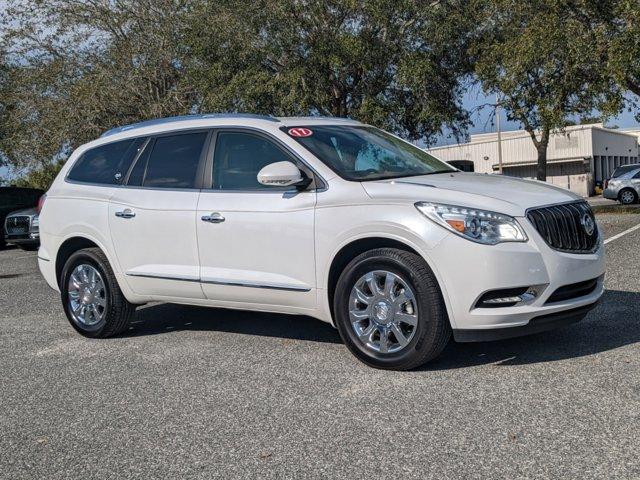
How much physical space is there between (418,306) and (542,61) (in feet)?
55.2

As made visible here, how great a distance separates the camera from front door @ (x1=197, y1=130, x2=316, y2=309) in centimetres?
543

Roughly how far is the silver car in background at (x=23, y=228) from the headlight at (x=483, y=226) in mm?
14419

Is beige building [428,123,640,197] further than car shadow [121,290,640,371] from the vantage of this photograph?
Yes

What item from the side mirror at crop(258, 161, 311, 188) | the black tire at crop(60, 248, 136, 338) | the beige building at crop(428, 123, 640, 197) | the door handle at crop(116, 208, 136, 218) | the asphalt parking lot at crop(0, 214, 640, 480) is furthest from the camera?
the beige building at crop(428, 123, 640, 197)

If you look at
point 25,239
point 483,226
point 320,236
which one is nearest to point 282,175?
point 320,236

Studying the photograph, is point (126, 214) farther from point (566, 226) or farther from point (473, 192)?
point (566, 226)

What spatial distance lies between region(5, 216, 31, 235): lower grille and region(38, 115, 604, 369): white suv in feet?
36.1

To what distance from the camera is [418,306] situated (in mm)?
4879

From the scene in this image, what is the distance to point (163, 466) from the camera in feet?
12.1

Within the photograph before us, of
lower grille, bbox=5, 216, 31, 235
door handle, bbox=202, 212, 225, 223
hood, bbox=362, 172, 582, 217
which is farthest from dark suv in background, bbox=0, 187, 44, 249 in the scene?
hood, bbox=362, 172, 582, 217

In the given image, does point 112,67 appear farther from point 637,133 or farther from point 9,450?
point 637,133

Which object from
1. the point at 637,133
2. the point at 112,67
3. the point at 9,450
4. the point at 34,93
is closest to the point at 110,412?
the point at 9,450

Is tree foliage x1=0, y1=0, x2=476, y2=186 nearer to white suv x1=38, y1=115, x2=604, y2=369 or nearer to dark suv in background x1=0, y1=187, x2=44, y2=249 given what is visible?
dark suv in background x1=0, y1=187, x2=44, y2=249

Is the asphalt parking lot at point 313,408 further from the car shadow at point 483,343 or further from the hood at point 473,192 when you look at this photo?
the hood at point 473,192
